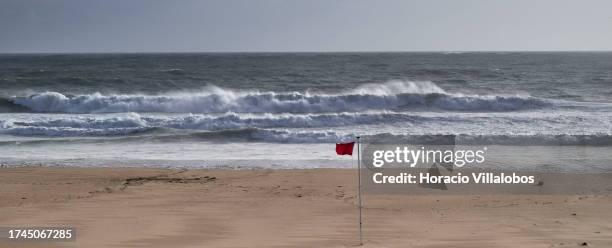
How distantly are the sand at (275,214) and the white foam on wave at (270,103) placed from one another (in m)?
16.0

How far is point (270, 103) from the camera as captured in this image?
28.6 meters

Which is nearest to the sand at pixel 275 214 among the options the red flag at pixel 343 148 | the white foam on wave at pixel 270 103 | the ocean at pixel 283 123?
the red flag at pixel 343 148

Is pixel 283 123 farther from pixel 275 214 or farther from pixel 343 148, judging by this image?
pixel 343 148

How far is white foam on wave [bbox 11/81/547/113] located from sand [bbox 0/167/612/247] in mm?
16038

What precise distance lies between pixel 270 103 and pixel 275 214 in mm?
19808

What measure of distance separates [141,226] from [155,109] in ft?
68.5

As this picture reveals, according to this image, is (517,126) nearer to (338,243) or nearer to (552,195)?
(552,195)

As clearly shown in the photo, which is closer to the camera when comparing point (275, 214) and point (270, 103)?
point (275, 214)

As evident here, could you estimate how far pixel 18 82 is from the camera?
1550 inches

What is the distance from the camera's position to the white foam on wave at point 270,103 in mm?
27875

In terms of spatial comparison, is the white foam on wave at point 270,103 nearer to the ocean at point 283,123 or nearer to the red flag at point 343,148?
the ocean at point 283,123

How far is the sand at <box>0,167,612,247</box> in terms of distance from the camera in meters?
7.52

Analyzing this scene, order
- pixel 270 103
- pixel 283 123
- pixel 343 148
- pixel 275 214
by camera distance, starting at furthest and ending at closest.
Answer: pixel 270 103 < pixel 283 123 < pixel 275 214 < pixel 343 148

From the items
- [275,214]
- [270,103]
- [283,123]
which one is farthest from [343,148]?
[270,103]
